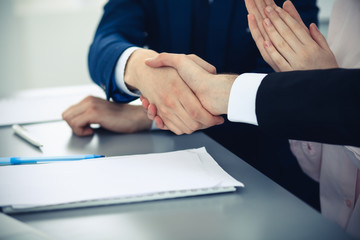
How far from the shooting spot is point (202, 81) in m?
0.71

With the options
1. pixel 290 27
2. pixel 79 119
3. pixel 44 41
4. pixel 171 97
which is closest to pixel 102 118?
pixel 79 119

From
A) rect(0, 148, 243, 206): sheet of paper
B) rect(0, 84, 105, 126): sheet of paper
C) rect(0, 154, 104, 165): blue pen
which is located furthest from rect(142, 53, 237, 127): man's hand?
rect(0, 84, 105, 126): sheet of paper

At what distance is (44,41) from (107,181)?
7.61 feet

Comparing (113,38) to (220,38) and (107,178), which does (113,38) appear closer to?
(220,38)

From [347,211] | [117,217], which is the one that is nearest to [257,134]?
[347,211]

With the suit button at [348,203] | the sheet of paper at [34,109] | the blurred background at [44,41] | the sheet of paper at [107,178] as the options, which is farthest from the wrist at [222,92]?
the blurred background at [44,41]

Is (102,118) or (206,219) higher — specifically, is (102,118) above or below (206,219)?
above

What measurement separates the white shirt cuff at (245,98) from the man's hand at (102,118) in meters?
0.27

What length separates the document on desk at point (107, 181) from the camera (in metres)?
0.45

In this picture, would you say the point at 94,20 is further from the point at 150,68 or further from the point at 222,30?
the point at 150,68

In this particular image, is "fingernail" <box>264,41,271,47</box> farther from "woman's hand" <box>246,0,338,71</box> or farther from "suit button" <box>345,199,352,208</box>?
"suit button" <box>345,199,352,208</box>

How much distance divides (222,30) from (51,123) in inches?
23.4

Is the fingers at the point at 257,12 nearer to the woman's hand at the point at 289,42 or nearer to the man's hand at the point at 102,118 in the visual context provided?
the woman's hand at the point at 289,42

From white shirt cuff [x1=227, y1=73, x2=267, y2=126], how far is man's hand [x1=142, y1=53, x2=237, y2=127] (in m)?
0.04
